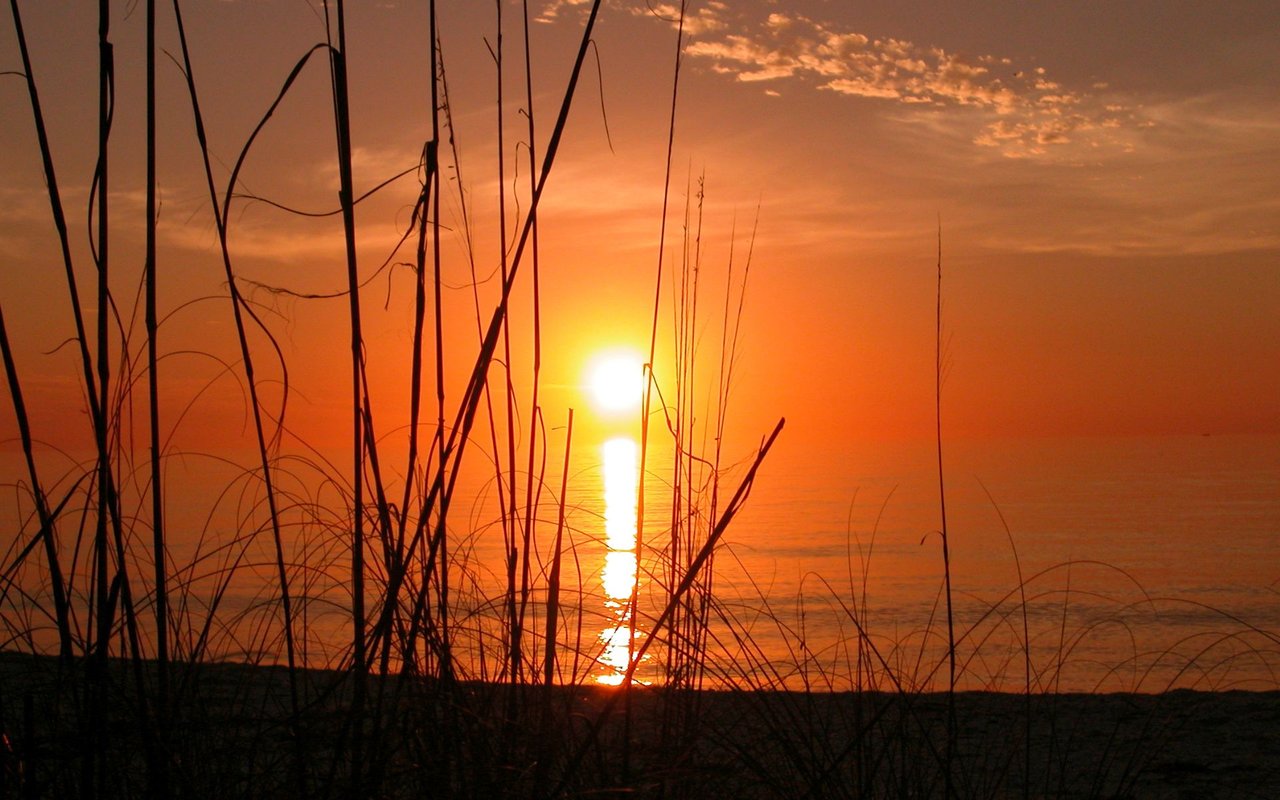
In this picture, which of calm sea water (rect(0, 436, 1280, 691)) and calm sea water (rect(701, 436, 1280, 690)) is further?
calm sea water (rect(701, 436, 1280, 690))

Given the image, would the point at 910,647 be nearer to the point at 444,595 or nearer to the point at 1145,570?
the point at 444,595

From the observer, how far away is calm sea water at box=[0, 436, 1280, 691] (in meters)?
1.89

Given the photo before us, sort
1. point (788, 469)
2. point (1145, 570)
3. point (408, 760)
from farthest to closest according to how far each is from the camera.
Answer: point (788, 469) → point (1145, 570) → point (408, 760)

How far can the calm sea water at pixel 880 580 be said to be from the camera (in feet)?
6.19

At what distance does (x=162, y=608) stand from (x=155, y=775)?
0.57ft

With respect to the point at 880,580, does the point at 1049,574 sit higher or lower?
higher

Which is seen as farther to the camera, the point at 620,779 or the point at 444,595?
the point at 444,595

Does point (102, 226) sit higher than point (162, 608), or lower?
higher

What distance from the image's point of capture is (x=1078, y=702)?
6.60 m

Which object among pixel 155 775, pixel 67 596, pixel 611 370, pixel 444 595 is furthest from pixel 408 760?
pixel 611 370

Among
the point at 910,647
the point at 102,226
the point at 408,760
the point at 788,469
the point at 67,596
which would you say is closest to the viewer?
the point at 102,226

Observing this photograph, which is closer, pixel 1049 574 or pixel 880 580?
pixel 880 580

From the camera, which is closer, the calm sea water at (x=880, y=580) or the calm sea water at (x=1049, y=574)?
the calm sea water at (x=880, y=580)

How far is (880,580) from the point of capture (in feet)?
45.5
